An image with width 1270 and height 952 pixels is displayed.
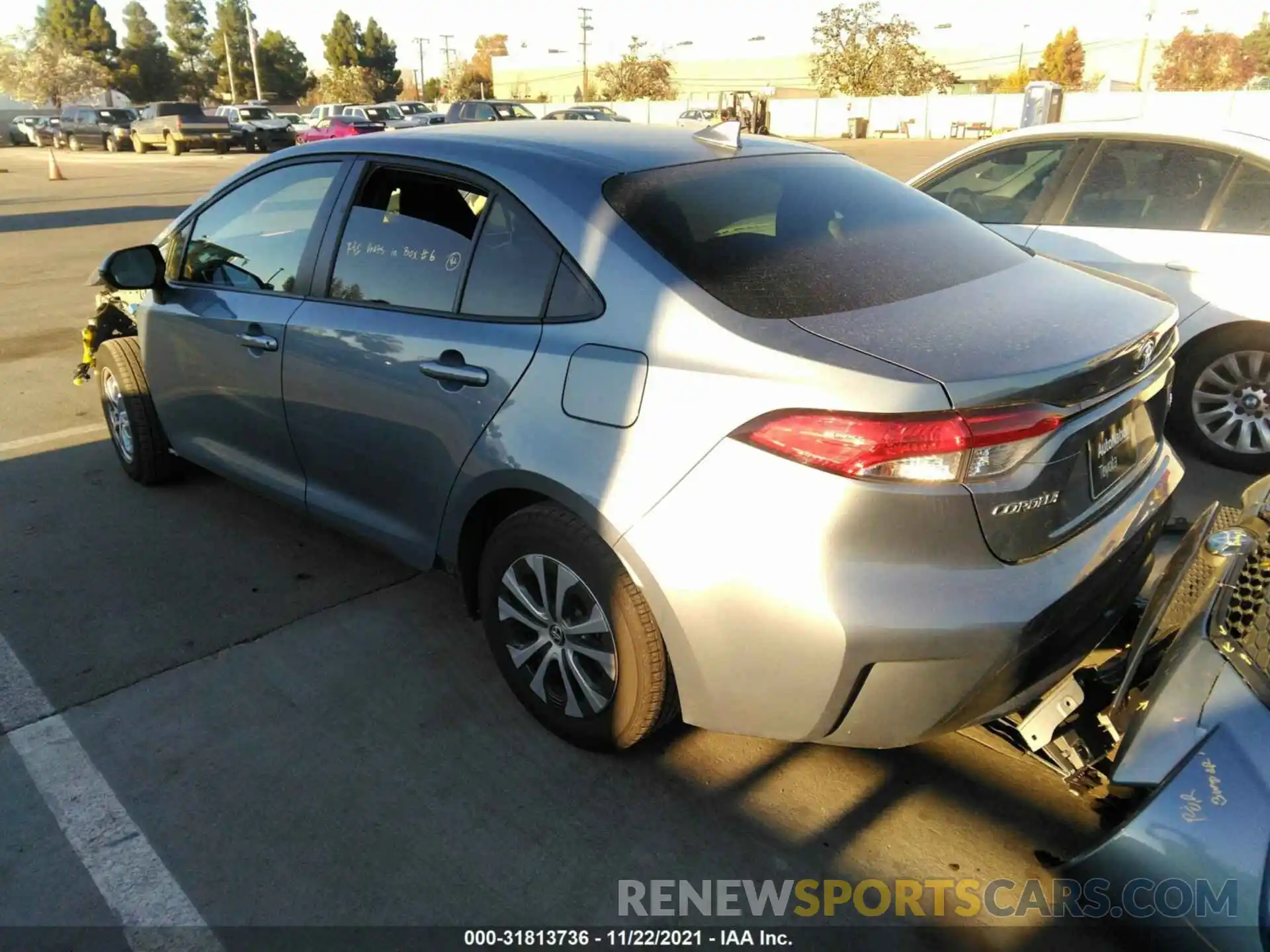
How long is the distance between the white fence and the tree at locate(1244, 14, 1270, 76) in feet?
135

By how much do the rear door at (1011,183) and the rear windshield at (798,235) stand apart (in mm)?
2389

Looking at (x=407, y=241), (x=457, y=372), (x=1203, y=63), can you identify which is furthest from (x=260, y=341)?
(x=1203, y=63)

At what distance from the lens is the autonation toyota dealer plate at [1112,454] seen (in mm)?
2355

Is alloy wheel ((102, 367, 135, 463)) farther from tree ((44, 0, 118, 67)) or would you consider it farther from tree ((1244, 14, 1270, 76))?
tree ((1244, 14, 1270, 76))

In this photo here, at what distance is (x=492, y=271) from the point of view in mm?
2857

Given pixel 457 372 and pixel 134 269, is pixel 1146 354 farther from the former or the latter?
pixel 134 269

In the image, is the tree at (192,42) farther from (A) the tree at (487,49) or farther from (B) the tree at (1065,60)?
(B) the tree at (1065,60)

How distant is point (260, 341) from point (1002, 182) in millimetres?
4282

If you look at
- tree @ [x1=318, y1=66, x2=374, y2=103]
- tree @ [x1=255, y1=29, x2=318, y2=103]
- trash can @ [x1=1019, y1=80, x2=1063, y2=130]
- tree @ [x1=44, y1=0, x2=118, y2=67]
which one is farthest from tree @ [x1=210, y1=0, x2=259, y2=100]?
trash can @ [x1=1019, y1=80, x2=1063, y2=130]

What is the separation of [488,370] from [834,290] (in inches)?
39.1

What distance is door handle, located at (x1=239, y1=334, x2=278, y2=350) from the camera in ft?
11.5

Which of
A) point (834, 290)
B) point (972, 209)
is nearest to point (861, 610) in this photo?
point (834, 290)

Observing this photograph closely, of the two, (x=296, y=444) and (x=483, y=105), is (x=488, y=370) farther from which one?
(x=483, y=105)

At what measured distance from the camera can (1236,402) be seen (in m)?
4.86
